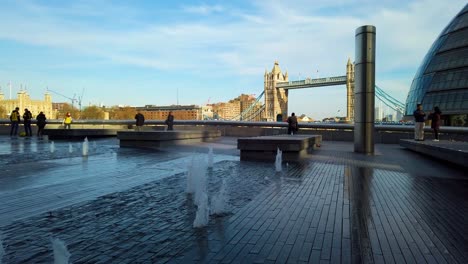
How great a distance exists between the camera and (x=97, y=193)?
651 cm

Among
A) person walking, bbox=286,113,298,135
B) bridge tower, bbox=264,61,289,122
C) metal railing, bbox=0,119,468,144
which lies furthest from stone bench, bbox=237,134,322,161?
bridge tower, bbox=264,61,289,122

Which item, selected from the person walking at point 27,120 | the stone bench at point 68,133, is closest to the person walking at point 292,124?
the stone bench at point 68,133

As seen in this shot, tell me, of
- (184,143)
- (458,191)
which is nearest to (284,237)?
(458,191)

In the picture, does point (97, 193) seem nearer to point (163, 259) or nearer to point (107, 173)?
point (107, 173)

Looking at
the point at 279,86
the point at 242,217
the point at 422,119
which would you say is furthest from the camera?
the point at 279,86

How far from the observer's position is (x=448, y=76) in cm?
3947

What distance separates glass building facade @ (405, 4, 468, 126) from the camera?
124ft

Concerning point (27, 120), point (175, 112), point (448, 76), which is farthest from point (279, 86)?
point (27, 120)

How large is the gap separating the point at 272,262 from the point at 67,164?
8.29 meters

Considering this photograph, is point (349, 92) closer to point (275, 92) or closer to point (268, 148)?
point (275, 92)

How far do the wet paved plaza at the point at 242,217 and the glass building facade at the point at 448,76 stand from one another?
32.9 m

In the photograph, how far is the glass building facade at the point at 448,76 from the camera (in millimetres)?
37688

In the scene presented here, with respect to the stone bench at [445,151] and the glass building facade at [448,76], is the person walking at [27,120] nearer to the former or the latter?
the stone bench at [445,151]

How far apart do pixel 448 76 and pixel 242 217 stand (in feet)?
135
